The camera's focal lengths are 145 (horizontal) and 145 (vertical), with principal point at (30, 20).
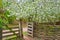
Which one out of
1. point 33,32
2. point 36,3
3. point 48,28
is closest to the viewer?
point 36,3

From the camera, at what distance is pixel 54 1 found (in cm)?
367

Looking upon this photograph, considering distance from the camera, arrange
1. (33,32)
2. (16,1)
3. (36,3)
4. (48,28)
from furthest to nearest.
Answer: (33,32), (48,28), (16,1), (36,3)

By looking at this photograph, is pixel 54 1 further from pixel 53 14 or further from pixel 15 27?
pixel 15 27

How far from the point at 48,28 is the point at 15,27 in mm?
1281

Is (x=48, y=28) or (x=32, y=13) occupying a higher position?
(x=32, y=13)

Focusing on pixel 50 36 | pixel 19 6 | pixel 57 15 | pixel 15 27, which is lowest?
pixel 50 36

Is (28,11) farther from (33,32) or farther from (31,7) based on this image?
(33,32)

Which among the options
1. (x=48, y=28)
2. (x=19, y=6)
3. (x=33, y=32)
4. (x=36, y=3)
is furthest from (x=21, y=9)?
(x=33, y=32)

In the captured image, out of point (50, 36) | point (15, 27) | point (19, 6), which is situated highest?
point (19, 6)

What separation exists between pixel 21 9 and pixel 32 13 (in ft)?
1.04

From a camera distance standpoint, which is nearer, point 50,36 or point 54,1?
point 54,1

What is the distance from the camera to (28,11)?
3.65m

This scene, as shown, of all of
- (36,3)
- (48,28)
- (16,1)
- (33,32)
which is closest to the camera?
(36,3)

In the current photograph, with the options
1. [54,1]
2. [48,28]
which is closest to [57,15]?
[54,1]
